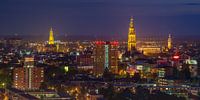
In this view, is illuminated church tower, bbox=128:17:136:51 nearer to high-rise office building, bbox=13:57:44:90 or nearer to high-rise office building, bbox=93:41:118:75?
high-rise office building, bbox=93:41:118:75

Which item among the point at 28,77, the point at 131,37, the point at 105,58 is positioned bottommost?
the point at 28,77

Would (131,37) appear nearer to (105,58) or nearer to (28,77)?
(105,58)

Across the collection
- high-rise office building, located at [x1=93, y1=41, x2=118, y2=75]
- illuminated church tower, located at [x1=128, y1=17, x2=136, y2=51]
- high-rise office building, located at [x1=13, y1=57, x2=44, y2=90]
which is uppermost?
illuminated church tower, located at [x1=128, y1=17, x2=136, y2=51]

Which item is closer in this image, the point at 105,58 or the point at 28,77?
the point at 28,77

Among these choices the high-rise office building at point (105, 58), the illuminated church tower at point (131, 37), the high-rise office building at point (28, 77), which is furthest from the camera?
the illuminated church tower at point (131, 37)

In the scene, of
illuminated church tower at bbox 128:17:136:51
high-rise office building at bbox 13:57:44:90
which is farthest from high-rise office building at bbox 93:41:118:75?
illuminated church tower at bbox 128:17:136:51

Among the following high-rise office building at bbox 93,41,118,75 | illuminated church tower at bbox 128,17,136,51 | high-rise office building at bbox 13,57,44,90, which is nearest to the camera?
high-rise office building at bbox 13,57,44,90

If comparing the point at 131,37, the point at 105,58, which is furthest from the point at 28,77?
the point at 131,37

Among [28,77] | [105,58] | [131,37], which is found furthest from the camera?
[131,37]

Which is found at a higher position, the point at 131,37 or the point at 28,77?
the point at 131,37

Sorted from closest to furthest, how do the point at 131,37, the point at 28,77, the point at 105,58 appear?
the point at 28,77, the point at 105,58, the point at 131,37

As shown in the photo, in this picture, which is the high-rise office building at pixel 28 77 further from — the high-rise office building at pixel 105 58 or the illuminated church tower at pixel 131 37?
the illuminated church tower at pixel 131 37

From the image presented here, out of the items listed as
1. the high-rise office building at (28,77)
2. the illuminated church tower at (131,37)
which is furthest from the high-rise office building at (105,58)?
the illuminated church tower at (131,37)
